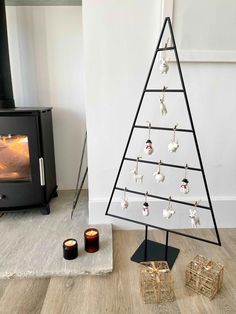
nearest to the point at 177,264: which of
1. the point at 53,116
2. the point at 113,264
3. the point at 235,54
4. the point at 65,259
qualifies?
the point at 113,264

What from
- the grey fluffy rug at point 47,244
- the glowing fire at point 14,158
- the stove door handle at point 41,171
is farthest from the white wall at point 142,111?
the glowing fire at point 14,158

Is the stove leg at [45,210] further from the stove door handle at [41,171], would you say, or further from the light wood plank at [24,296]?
the light wood plank at [24,296]

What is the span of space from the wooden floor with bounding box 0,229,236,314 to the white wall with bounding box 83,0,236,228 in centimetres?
46

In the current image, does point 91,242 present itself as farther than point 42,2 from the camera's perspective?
No

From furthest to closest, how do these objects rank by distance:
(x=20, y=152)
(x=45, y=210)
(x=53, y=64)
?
1. (x=53, y=64)
2. (x=45, y=210)
3. (x=20, y=152)

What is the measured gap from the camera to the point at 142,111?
1.61 meters

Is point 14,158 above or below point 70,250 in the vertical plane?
above

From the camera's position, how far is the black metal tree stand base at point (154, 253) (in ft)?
4.80

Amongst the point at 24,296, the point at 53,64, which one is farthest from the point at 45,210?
the point at 53,64

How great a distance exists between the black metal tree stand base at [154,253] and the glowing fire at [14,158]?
2.95 feet

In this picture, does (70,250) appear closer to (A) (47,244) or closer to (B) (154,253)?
(A) (47,244)

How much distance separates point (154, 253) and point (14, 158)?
1.12 meters

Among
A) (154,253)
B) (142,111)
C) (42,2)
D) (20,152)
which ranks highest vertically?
(42,2)

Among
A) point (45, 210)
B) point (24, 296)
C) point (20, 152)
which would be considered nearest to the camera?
point (24, 296)
